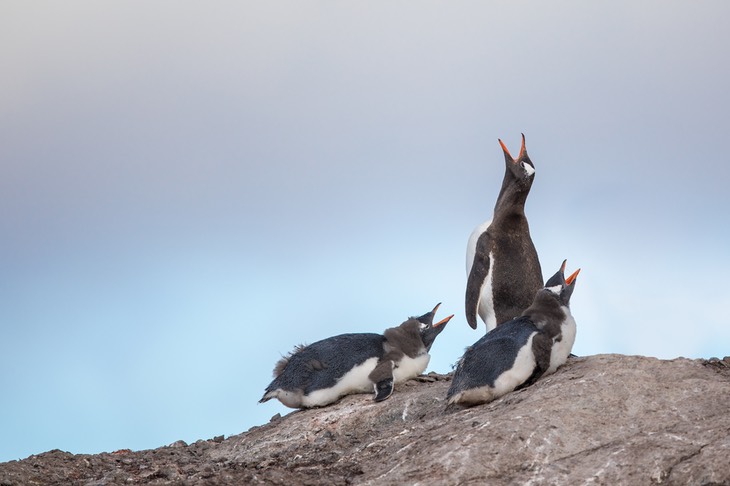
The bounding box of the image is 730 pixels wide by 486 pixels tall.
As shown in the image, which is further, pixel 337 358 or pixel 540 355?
pixel 337 358

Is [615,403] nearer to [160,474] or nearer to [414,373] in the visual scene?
[414,373]

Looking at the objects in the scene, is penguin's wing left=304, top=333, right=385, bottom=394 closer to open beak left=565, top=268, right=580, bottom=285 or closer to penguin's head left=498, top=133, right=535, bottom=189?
open beak left=565, top=268, right=580, bottom=285

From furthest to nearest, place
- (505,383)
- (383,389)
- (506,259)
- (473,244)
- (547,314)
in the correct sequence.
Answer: (473,244) < (506,259) < (383,389) < (547,314) < (505,383)

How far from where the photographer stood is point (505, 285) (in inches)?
371

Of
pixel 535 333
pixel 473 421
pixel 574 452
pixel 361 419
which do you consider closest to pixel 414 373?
pixel 361 419

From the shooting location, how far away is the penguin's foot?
820 centimetres

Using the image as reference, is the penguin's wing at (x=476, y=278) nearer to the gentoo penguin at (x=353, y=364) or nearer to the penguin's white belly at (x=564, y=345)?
the gentoo penguin at (x=353, y=364)

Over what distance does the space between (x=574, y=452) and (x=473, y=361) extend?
1.48 meters

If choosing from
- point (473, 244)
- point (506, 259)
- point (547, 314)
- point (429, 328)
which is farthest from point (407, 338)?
point (547, 314)

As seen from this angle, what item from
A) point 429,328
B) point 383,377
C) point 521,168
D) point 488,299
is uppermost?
point 521,168

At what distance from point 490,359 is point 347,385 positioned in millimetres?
1756

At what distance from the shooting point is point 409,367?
8.75 metres

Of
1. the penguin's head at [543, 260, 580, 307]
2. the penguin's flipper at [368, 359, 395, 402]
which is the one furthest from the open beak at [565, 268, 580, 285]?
the penguin's flipper at [368, 359, 395, 402]

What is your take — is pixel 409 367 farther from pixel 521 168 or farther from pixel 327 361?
pixel 521 168
